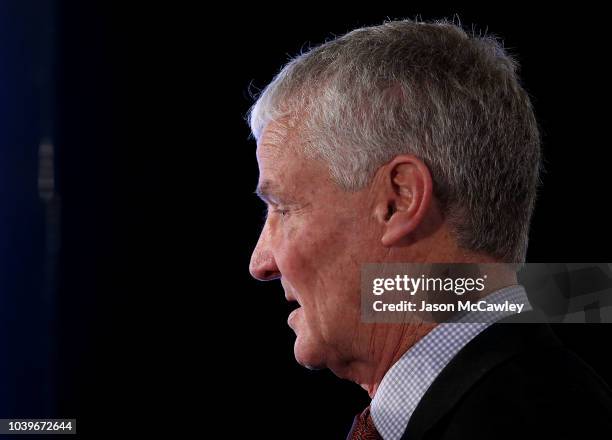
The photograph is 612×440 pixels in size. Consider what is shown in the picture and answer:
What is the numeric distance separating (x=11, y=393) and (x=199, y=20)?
111 cm

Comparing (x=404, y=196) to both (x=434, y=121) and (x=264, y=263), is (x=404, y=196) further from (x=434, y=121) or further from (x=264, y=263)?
(x=264, y=263)

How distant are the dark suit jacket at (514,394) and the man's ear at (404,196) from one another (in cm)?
16

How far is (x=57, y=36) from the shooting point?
201 cm

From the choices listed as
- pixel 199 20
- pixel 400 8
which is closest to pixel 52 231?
pixel 199 20

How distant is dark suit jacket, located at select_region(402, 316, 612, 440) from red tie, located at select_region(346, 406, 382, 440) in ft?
0.30

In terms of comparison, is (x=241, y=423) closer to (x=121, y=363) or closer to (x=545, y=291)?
(x=121, y=363)

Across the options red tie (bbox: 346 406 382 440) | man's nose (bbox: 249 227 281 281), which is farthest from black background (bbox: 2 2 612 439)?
red tie (bbox: 346 406 382 440)

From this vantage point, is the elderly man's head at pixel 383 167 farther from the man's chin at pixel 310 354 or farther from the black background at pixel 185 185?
the black background at pixel 185 185

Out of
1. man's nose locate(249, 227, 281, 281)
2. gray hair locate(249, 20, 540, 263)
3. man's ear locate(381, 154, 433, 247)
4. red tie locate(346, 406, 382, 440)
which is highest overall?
gray hair locate(249, 20, 540, 263)

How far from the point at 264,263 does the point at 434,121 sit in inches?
12.3

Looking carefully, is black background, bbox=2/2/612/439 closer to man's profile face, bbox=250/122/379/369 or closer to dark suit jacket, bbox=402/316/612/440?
man's profile face, bbox=250/122/379/369

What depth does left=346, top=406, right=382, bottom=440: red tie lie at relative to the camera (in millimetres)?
994

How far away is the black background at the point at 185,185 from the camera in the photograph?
78.9 inches

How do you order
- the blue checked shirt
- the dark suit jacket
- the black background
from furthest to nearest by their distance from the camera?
the black background
the blue checked shirt
the dark suit jacket
